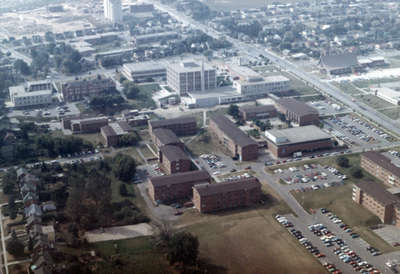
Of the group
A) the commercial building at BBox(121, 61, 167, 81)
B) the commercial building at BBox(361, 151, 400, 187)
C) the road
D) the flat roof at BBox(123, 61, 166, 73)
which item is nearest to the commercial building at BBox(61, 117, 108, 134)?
the commercial building at BBox(121, 61, 167, 81)

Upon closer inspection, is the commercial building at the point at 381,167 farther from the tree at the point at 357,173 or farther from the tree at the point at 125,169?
the tree at the point at 125,169

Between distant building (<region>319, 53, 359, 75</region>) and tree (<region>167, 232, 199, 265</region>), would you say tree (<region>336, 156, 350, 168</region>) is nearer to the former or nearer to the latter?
tree (<region>167, 232, 199, 265</region>)

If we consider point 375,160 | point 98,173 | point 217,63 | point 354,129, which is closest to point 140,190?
point 98,173

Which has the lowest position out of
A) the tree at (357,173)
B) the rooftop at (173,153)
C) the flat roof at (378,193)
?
the tree at (357,173)

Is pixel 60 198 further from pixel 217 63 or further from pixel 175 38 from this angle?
pixel 175 38

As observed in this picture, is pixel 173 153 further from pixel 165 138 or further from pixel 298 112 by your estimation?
pixel 298 112

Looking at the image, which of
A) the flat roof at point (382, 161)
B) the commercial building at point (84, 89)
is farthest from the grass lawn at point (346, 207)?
the commercial building at point (84, 89)

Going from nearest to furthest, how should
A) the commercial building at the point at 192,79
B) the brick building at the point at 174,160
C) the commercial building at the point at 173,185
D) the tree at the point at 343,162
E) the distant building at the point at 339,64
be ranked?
the commercial building at the point at 173,185
the brick building at the point at 174,160
the tree at the point at 343,162
the commercial building at the point at 192,79
the distant building at the point at 339,64
